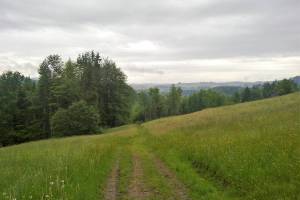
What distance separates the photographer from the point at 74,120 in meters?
58.9

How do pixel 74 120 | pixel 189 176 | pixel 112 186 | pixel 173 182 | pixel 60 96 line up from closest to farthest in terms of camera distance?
pixel 112 186 → pixel 173 182 → pixel 189 176 → pixel 74 120 → pixel 60 96

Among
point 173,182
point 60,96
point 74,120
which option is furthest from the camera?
point 60,96

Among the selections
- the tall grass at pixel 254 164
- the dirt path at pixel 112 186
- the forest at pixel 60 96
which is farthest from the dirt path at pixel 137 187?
the forest at pixel 60 96

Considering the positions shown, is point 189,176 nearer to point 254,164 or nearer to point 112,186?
point 254,164

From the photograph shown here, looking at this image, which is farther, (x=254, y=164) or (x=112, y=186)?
(x=112, y=186)

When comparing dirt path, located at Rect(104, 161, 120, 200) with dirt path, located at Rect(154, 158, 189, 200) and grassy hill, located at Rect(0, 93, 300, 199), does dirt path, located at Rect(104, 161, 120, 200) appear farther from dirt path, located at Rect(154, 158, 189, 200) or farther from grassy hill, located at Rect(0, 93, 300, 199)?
dirt path, located at Rect(154, 158, 189, 200)

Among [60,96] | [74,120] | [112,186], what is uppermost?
[60,96]

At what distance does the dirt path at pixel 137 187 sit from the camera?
1131 cm

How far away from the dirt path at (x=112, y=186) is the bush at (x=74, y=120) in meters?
43.6

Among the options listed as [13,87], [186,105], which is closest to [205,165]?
[13,87]

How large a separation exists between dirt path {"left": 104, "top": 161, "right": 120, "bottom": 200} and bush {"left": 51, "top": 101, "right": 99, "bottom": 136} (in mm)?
43568

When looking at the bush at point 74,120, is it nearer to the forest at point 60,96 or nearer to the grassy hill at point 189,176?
the forest at point 60,96

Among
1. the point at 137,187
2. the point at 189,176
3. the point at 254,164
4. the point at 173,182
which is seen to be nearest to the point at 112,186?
the point at 137,187

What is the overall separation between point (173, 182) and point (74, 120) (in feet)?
157
